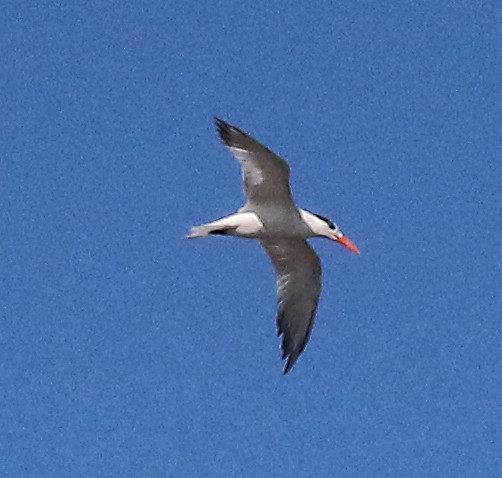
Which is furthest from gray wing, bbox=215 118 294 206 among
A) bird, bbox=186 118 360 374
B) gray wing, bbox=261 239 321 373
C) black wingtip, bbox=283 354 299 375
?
black wingtip, bbox=283 354 299 375

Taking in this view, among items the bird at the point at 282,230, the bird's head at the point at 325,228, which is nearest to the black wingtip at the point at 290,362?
the bird at the point at 282,230

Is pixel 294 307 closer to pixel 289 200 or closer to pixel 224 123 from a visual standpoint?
pixel 289 200

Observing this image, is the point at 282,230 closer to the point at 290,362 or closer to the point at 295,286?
the point at 295,286

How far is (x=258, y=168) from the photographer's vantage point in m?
→ 23.6

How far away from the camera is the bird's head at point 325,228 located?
25062mm

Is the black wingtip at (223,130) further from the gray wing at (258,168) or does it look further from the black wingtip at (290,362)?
the black wingtip at (290,362)

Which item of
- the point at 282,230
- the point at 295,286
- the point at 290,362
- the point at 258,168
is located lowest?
the point at 290,362

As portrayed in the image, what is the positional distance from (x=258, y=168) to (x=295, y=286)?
9.70 feet

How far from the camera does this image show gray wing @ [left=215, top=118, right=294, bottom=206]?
2316cm

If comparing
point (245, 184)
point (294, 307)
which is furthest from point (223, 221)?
point (294, 307)

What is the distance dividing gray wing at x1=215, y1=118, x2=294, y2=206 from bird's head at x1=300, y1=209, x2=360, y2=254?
0.85m

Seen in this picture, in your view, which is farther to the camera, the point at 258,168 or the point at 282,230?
the point at 282,230

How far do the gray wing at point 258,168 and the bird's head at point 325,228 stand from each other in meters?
0.85

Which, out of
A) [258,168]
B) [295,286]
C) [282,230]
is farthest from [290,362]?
[258,168]
